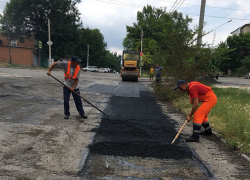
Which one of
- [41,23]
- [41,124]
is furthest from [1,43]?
[41,124]

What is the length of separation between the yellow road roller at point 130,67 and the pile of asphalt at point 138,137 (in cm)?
1304

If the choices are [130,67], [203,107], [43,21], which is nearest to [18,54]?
[43,21]

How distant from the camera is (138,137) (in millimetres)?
4477

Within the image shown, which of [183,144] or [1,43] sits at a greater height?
[1,43]

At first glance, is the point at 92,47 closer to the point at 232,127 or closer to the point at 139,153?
the point at 232,127

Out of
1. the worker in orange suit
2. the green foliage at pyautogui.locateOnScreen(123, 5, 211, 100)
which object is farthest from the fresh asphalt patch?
the green foliage at pyautogui.locateOnScreen(123, 5, 211, 100)

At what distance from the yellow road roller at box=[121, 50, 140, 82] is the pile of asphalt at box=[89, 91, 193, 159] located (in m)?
13.0

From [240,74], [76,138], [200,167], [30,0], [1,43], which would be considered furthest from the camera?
[240,74]

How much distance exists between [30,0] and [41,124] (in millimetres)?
38914

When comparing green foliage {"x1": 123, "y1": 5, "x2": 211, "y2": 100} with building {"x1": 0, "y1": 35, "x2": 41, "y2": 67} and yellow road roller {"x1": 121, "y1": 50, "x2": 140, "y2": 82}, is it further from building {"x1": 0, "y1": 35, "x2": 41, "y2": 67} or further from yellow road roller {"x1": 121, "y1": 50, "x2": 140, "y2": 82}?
building {"x1": 0, "y1": 35, "x2": 41, "y2": 67}

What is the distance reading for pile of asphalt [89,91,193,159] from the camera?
12.2 ft

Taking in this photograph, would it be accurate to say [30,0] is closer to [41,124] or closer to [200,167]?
[41,124]

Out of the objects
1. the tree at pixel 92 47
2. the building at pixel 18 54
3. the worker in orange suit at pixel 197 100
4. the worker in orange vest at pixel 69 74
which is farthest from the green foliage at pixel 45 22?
the worker in orange suit at pixel 197 100

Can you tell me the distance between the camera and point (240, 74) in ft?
157
